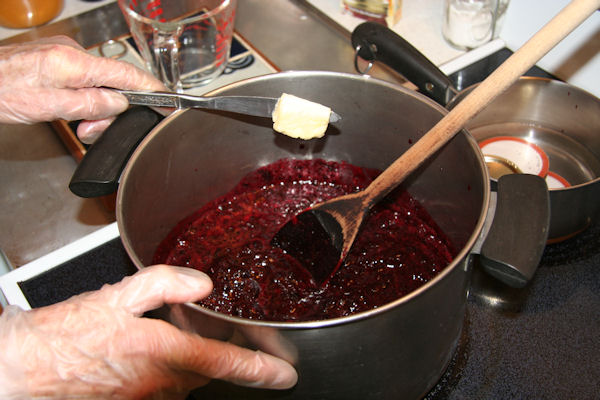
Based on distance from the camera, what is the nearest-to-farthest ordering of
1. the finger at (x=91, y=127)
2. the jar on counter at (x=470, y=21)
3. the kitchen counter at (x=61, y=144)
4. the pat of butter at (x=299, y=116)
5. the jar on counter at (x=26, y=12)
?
the pat of butter at (x=299, y=116) → the finger at (x=91, y=127) → the kitchen counter at (x=61, y=144) → the jar on counter at (x=470, y=21) → the jar on counter at (x=26, y=12)

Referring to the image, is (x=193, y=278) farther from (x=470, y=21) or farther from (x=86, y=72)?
(x=470, y=21)

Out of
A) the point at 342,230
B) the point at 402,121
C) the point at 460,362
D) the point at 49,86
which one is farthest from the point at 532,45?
the point at 49,86

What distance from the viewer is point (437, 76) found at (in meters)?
0.96

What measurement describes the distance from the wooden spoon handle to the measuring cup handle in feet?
2.03

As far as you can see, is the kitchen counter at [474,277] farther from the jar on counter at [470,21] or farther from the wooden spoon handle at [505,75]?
the wooden spoon handle at [505,75]

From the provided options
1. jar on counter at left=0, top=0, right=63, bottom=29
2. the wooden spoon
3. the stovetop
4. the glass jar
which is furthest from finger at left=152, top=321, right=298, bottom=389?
jar on counter at left=0, top=0, right=63, bottom=29

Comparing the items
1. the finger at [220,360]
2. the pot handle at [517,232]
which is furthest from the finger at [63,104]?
the pot handle at [517,232]

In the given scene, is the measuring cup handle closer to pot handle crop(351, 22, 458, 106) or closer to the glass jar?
→ pot handle crop(351, 22, 458, 106)

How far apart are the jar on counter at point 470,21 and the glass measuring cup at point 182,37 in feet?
1.67

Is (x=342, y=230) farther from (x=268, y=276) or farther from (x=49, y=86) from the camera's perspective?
(x=49, y=86)

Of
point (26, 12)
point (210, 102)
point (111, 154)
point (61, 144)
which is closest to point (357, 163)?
point (210, 102)

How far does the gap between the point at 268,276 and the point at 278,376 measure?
11.8 inches

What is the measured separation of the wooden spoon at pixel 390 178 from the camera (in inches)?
27.3

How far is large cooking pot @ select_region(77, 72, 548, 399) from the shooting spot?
568 mm
